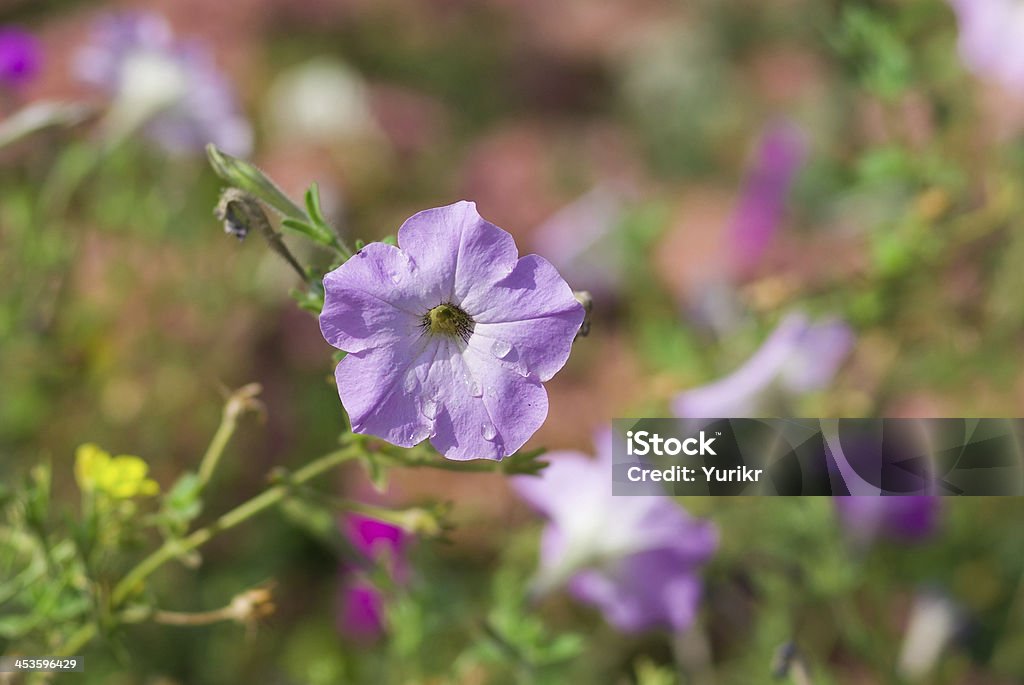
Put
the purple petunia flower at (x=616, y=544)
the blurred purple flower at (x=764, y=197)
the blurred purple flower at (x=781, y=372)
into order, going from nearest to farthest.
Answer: the purple petunia flower at (x=616, y=544)
the blurred purple flower at (x=781, y=372)
the blurred purple flower at (x=764, y=197)

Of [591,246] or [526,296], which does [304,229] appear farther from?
[591,246]

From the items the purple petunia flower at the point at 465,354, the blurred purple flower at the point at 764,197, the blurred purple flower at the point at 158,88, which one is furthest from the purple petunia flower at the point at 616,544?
the blurred purple flower at the point at 764,197

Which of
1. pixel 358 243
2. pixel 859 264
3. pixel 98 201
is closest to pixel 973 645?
pixel 859 264

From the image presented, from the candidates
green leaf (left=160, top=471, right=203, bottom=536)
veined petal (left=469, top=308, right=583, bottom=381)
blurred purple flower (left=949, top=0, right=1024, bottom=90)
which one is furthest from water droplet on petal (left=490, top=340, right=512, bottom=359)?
blurred purple flower (left=949, top=0, right=1024, bottom=90)

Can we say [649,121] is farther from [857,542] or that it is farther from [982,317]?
[857,542]

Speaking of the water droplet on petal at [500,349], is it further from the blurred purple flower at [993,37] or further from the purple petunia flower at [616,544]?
the blurred purple flower at [993,37]
